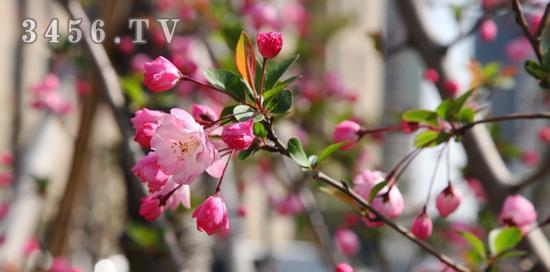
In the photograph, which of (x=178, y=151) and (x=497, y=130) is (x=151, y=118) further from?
(x=497, y=130)

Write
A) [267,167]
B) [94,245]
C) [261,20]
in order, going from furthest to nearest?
[94,245], [267,167], [261,20]

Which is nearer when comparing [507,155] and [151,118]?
[151,118]

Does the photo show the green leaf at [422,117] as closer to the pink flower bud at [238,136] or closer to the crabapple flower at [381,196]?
the crabapple flower at [381,196]

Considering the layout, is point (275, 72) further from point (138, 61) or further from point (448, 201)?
point (138, 61)

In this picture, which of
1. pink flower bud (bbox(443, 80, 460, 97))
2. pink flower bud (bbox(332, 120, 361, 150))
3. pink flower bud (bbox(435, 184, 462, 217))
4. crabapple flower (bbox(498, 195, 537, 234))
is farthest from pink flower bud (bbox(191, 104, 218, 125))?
pink flower bud (bbox(443, 80, 460, 97))

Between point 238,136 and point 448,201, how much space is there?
14.6 inches

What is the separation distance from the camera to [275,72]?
0.80m

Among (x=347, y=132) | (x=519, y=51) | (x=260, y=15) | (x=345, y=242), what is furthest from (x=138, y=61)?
(x=519, y=51)

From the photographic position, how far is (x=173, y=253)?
4.97 feet

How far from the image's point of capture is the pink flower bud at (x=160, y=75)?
0.79 metres

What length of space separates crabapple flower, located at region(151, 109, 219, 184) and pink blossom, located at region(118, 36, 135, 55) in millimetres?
1318

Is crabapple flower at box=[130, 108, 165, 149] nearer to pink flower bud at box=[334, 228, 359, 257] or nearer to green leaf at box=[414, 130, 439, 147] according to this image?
green leaf at box=[414, 130, 439, 147]

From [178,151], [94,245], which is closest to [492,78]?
[178,151]

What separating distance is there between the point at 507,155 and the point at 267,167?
4.35 feet
